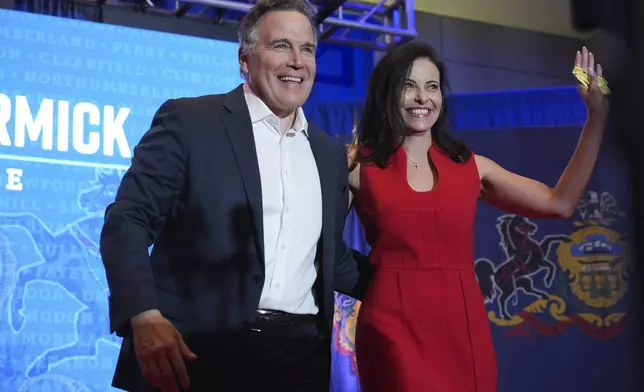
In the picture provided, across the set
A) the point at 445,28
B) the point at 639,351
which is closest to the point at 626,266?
the point at 639,351

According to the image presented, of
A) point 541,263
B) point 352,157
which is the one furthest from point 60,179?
point 541,263

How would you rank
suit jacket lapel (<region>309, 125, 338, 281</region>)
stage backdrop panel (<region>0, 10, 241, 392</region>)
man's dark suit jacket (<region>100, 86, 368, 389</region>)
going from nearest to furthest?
man's dark suit jacket (<region>100, 86, 368, 389</region>) → suit jacket lapel (<region>309, 125, 338, 281</region>) → stage backdrop panel (<region>0, 10, 241, 392</region>)

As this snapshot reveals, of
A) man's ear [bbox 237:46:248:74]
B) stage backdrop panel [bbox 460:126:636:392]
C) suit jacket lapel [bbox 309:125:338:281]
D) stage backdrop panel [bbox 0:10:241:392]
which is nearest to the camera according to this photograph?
suit jacket lapel [bbox 309:125:338:281]

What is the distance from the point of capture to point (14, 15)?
3.75 meters

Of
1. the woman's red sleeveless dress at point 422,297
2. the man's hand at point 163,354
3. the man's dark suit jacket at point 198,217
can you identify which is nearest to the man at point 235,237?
the man's dark suit jacket at point 198,217

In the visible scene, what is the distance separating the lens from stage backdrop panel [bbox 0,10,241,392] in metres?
3.59

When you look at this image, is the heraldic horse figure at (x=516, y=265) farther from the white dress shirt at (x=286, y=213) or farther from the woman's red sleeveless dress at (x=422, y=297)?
the white dress shirt at (x=286, y=213)

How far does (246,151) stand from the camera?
172 cm

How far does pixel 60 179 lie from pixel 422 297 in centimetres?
223

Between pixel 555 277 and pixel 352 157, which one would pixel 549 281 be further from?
pixel 352 157

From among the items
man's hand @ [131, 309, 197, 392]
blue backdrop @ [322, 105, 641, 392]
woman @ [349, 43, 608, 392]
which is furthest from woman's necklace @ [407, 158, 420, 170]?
blue backdrop @ [322, 105, 641, 392]

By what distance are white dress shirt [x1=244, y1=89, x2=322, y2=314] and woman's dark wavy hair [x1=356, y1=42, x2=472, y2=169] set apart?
40cm

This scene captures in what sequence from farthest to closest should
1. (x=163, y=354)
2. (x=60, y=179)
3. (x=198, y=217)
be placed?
1. (x=60, y=179)
2. (x=198, y=217)
3. (x=163, y=354)

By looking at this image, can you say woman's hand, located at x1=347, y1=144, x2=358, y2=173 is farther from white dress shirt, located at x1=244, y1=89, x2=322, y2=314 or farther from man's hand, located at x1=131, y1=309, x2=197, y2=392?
man's hand, located at x1=131, y1=309, x2=197, y2=392
